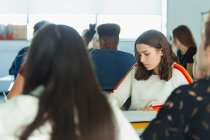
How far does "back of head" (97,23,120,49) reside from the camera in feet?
11.5

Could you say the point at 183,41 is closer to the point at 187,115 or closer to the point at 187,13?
the point at 187,13

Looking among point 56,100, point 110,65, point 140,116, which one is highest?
point 56,100

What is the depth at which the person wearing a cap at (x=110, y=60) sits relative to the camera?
11.7 feet

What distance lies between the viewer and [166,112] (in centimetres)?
130

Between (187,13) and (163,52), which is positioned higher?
(187,13)

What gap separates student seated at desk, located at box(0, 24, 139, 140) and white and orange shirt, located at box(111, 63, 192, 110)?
5.39ft

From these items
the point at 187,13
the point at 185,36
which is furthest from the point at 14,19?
the point at 185,36

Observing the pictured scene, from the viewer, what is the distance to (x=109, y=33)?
3.51 meters

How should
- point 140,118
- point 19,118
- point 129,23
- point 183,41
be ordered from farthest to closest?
point 129,23, point 183,41, point 140,118, point 19,118

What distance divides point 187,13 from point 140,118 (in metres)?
6.04

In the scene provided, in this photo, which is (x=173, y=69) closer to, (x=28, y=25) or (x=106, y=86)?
(x=106, y=86)

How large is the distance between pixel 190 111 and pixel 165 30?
281 inches

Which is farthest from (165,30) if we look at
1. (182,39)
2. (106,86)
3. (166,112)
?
(166,112)

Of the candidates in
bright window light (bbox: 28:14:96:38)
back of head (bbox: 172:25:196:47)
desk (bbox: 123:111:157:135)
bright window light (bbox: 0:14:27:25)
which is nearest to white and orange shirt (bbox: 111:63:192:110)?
desk (bbox: 123:111:157:135)
